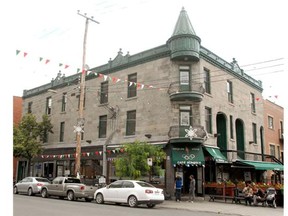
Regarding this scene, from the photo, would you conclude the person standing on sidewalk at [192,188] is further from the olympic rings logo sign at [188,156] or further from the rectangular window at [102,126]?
the rectangular window at [102,126]

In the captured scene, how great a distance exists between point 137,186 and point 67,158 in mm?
14755

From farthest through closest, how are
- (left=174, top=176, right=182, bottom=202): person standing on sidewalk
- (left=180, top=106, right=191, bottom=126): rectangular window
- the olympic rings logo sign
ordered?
1. (left=180, top=106, right=191, bottom=126): rectangular window
2. the olympic rings logo sign
3. (left=174, top=176, right=182, bottom=202): person standing on sidewalk

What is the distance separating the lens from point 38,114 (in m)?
34.5

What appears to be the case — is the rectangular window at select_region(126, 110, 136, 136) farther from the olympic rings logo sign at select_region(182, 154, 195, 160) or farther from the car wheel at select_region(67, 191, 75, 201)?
the car wheel at select_region(67, 191, 75, 201)

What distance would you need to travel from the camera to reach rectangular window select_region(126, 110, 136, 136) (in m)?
24.6

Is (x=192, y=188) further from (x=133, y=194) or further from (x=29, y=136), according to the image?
(x=29, y=136)

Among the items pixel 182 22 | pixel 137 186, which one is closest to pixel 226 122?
pixel 182 22

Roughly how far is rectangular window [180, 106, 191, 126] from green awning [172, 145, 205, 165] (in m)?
1.84

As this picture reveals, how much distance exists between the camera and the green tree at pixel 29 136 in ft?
95.0

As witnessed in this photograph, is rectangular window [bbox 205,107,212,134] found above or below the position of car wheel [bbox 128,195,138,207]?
above

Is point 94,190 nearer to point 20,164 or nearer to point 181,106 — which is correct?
point 181,106

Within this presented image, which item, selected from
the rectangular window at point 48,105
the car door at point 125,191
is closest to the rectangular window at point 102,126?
the rectangular window at point 48,105

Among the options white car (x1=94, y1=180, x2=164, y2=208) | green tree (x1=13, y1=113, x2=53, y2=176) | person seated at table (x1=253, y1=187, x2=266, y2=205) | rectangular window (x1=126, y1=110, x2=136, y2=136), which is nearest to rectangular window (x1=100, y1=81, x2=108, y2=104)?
rectangular window (x1=126, y1=110, x2=136, y2=136)

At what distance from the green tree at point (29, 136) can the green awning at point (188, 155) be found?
14.8m
